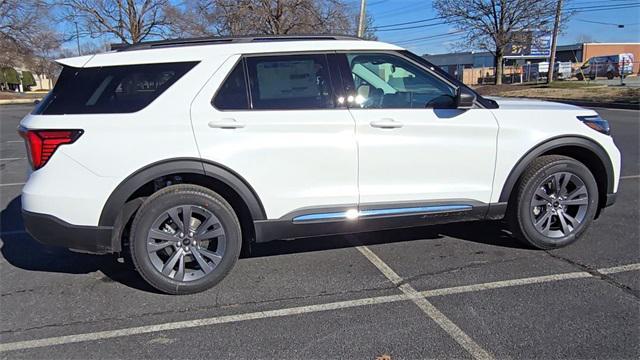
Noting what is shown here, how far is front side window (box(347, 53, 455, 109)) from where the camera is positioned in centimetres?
387

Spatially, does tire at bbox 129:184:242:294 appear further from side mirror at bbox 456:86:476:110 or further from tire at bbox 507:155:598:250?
tire at bbox 507:155:598:250

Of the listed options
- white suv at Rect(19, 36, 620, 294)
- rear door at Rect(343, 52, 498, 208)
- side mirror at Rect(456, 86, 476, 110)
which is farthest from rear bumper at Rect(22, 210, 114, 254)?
side mirror at Rect(456, 86, 476, 110)

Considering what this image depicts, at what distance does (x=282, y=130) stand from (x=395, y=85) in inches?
45.2

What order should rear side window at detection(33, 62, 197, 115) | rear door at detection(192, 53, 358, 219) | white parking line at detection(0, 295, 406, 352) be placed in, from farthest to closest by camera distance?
rear door at detection(192, 53, 358, 219)
rear side window at detection(33, 62, 197, 115)
white parking line at detection(0, 295, 406, 352)

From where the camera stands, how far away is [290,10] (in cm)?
2367

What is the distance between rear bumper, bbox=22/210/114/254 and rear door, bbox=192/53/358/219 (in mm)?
914

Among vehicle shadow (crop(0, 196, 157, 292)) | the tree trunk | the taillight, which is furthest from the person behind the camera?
the tree trunk

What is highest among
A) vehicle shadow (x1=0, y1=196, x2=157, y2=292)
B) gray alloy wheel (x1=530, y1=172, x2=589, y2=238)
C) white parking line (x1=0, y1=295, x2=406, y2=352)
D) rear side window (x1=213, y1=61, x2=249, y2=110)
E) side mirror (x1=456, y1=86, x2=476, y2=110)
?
rear side window (x1=213, y1=61, x2=249, y2=110)

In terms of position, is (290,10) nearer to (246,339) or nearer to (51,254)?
(51,254)

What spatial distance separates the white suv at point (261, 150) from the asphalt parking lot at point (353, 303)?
36 centimetres

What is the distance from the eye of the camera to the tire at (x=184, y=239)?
345cm

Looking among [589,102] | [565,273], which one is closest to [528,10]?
[589,102]

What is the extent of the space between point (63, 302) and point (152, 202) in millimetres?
1015

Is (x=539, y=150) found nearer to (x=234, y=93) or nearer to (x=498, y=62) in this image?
(x=234, y=93)
